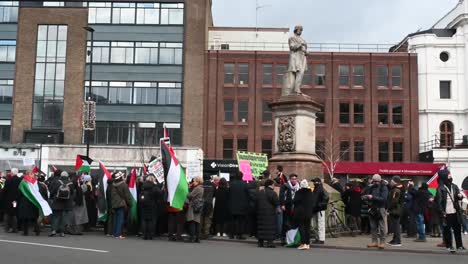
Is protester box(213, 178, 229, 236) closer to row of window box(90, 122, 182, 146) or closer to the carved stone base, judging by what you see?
the carved stone base

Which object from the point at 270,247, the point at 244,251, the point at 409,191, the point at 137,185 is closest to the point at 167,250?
the point at 244,251

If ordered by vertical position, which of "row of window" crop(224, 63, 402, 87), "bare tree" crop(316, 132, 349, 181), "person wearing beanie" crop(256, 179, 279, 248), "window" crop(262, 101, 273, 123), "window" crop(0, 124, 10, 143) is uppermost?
"row of window" crop(224, 63, 402, 87)

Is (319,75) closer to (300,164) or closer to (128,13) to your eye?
(128,13)

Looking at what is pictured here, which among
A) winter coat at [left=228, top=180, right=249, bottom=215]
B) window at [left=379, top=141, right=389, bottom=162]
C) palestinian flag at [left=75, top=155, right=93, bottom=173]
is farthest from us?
window at [left=379, top=141, right=389, bottom=162]

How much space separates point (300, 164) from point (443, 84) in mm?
36047

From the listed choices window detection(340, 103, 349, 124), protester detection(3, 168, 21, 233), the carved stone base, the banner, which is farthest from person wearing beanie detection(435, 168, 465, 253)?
window detection(340, 103, 349, 124)

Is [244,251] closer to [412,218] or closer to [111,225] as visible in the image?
[111,225]

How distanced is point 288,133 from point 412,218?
471 centimetres

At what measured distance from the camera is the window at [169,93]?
47.6 m

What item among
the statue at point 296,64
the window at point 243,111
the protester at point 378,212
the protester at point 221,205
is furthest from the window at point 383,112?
the protester at point 378,212

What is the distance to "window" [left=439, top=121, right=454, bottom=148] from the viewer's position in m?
47.2

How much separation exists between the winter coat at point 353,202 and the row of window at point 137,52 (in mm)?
33847

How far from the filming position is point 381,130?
47.8 meters

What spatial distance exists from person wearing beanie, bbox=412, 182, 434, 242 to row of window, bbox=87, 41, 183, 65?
112 feet
